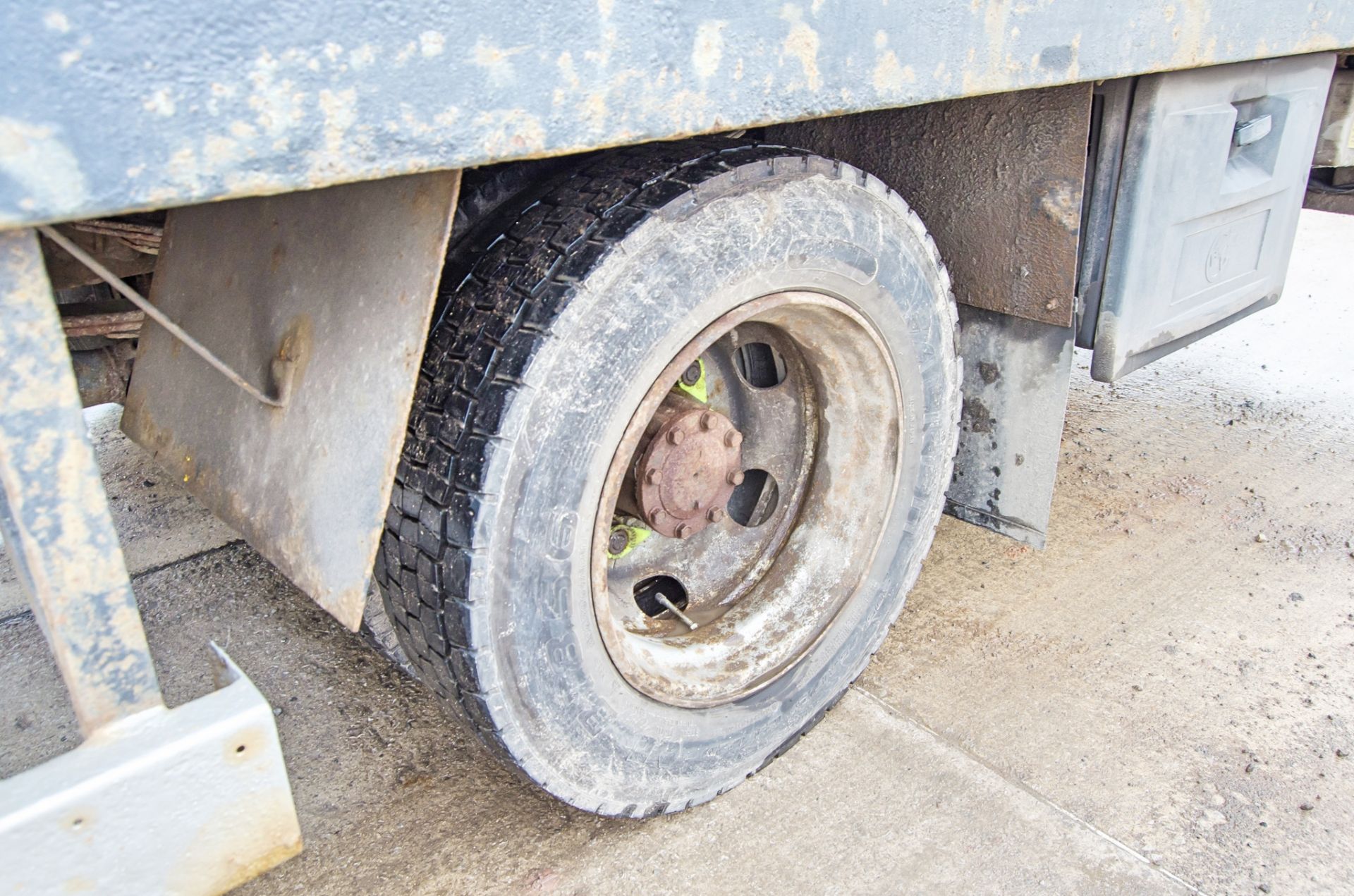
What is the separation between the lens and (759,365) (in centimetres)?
218

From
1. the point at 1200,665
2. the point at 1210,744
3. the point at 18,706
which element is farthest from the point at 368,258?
the point at 1200,665

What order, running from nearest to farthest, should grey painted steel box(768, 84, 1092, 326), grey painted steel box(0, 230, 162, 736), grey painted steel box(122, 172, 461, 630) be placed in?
grey painted steel box(0, 230, 162, 736), grey painted steel box(122, 172, 461, 630), grey painted steel box(768, 84, 1092, 326)

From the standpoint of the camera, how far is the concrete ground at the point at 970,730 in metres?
1.77

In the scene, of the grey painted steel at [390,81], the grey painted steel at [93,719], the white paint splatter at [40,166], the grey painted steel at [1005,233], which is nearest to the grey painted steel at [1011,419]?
the grey painted steel at [1005,233]

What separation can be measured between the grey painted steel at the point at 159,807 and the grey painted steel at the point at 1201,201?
5.97ft

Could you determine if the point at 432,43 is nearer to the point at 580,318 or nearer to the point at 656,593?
the point at 580,318

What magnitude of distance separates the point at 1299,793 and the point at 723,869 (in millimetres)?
1143

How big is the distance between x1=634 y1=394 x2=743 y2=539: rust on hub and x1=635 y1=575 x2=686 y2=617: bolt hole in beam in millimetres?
299

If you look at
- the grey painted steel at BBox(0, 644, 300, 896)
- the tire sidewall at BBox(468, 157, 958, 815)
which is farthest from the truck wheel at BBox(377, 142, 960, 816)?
the grey painted steel at BBox(0, 644, 300, 896)

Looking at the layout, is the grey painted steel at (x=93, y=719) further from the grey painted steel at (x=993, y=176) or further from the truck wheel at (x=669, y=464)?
the grey painted steel at (x=993, y=176)

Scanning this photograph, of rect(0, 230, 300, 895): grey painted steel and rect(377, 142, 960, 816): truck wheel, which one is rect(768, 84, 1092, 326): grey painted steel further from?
rect(0, 230, 300, 895): grey painted steel

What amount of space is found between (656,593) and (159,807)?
1212mm

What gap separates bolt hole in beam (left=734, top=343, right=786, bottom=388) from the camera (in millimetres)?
2146

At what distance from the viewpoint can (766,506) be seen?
216 cm
